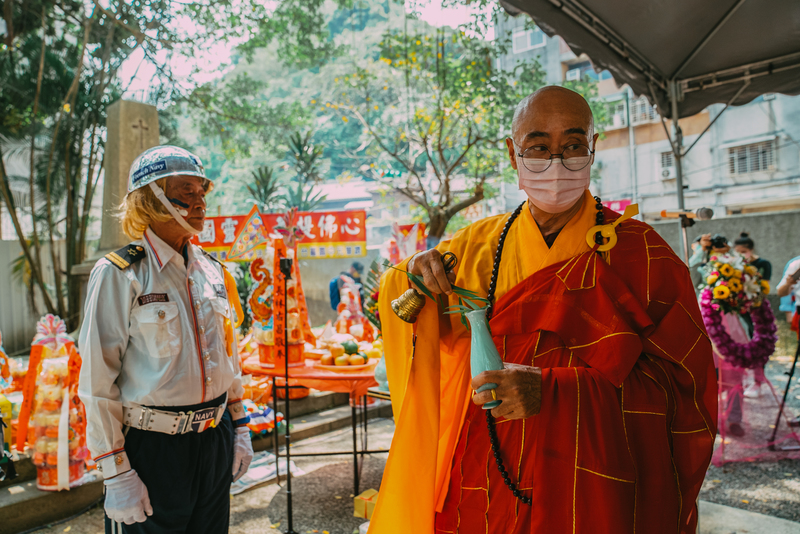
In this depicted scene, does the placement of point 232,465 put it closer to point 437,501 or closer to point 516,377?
point 437,501

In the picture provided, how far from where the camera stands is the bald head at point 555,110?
1488 millimetres

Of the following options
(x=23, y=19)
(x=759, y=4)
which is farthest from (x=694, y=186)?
(x=23, y=19)

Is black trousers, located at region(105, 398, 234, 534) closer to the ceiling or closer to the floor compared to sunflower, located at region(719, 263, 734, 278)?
closer to the floor

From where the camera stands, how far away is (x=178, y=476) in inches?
77.4

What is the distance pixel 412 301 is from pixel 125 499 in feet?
4.13

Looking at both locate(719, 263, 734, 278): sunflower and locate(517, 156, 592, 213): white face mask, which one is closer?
locate(517, 156, 592, 213): white face mask

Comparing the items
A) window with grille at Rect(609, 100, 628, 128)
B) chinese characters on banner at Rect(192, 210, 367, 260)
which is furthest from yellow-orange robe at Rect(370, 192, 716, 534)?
window with grille at Rect(609, 100, 628, 128)

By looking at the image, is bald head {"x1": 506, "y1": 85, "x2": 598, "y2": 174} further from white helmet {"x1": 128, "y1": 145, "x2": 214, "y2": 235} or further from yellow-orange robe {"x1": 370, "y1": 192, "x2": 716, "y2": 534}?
white helmet {"x1": 128, "y1": 145, "x2": 214, "y2": 235}

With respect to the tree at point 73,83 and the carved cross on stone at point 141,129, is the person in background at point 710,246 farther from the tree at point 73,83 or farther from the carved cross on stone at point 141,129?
the tree at point 73,83

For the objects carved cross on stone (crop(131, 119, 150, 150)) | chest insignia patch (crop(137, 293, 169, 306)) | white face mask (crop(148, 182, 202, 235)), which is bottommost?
chest insignia patch (crop(137, 293, 169, 306))

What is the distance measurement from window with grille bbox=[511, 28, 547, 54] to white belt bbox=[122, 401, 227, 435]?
2399 centimetres

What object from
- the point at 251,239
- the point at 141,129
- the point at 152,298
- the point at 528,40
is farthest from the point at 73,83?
the point at 528,40

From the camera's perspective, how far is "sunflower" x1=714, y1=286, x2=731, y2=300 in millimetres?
4910

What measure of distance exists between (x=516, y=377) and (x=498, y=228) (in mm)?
592
